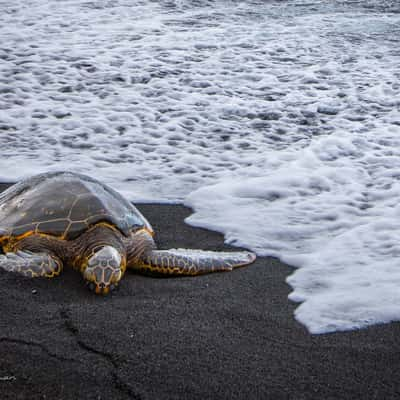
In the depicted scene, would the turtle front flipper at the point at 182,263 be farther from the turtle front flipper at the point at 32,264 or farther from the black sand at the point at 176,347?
the turtle front flipper at the point at 32,264

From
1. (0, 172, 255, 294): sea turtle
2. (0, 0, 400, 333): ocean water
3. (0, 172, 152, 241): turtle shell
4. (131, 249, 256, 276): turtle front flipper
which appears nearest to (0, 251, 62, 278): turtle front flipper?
(0, 172, 255, 294): sea turtle

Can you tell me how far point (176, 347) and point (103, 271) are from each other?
658mm

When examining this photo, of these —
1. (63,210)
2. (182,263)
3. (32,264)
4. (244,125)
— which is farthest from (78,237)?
(244,125)

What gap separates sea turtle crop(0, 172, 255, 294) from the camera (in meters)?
3.15

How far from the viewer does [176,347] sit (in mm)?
2486

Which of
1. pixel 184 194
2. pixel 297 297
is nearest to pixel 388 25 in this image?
pixel 184 194

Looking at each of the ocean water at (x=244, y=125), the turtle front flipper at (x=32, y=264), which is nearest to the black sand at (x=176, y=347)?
the turtle front flipper at (x=32, y=264)

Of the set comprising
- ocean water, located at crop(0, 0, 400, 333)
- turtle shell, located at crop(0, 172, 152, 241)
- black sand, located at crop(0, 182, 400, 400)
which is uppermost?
turtle shell, located at crop(0, 172, 152, 241)

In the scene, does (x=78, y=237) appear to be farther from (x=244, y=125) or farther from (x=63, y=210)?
(x=244, y=125)

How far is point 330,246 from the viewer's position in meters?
3.72

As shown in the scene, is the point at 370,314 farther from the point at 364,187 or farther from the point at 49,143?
the point at 49,143

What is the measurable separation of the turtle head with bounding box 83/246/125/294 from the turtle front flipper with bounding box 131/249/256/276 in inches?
9.9

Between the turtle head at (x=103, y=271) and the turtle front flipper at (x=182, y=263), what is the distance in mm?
253

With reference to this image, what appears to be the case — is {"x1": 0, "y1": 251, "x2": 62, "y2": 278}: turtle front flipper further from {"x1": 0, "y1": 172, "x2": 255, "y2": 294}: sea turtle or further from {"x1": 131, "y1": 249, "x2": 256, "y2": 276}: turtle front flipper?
{"x1": 131, "y1": 249, "x2": 256, "y2": 276}: turtle front flipper
